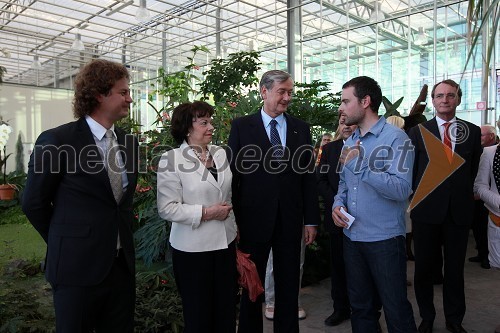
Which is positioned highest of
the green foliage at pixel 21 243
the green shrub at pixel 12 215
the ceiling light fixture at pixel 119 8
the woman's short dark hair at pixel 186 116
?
the ceiling light fixture at pixel 119 8

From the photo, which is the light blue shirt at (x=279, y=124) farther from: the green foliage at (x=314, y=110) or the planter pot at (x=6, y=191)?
the planter pot at (x=6, y=191)

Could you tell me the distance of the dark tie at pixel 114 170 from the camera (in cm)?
168

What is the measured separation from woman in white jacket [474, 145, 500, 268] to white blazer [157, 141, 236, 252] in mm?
1656

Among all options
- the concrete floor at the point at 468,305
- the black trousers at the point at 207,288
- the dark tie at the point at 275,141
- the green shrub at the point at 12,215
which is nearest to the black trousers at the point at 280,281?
the black trousers at the point at 207,288

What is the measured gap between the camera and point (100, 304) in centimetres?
168

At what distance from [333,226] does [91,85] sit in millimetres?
1967

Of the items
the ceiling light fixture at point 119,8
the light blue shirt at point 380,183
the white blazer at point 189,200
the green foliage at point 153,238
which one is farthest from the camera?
the ceiling light fixture at point 119,8

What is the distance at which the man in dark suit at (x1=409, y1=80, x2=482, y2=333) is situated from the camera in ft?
8.48

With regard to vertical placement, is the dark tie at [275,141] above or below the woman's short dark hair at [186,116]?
below

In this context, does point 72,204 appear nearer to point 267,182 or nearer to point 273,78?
point 267,182

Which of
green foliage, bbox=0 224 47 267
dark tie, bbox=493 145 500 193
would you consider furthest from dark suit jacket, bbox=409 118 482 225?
green foliage, bbox=0 224 47 267

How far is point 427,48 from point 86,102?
8.63 meters

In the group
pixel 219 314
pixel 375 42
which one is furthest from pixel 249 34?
pixel 219 314

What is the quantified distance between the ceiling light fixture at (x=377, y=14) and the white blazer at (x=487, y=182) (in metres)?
7.43
